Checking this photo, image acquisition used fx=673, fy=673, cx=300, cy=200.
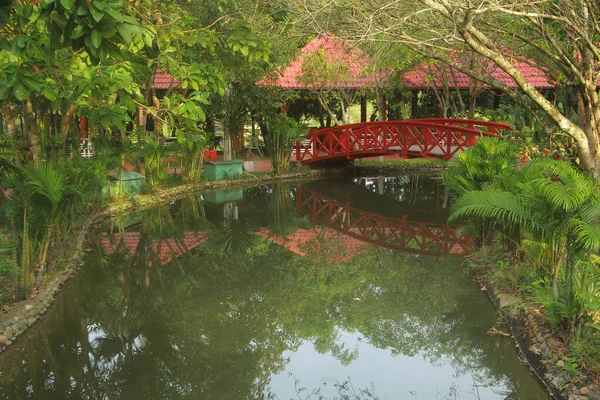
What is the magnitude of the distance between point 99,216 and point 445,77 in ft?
33.6

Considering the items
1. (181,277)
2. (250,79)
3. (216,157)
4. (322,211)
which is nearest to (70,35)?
(181,277)

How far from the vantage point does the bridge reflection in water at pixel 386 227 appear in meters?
10.7

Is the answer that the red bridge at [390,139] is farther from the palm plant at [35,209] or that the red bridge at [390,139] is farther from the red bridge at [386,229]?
the palm plant at [35,209]

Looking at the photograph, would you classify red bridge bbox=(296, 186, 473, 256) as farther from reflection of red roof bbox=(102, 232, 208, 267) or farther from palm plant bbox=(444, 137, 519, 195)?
reflection of red roof bbox=(102, 232, 208, 267)

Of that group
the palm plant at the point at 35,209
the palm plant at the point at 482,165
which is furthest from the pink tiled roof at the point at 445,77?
the palm plant at the point at 35,209

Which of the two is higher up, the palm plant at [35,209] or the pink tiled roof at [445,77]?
the pink tiled roof at [445,77]

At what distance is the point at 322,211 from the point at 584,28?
696 centimetres

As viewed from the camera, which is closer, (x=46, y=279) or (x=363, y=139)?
(x=46, y=279)

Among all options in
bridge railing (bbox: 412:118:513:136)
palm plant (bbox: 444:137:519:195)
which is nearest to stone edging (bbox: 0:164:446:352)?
bridge railing (bbox: 412:118:513:136)

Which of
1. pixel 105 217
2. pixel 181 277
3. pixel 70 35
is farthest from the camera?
pixel 105 217

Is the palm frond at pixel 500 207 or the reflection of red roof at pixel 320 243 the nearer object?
the palm frond at pixel 500 207

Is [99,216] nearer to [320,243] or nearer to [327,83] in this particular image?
[320,243]

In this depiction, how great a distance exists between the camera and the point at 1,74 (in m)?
5.91

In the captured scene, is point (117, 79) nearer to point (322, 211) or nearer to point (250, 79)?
point (322, 211)
